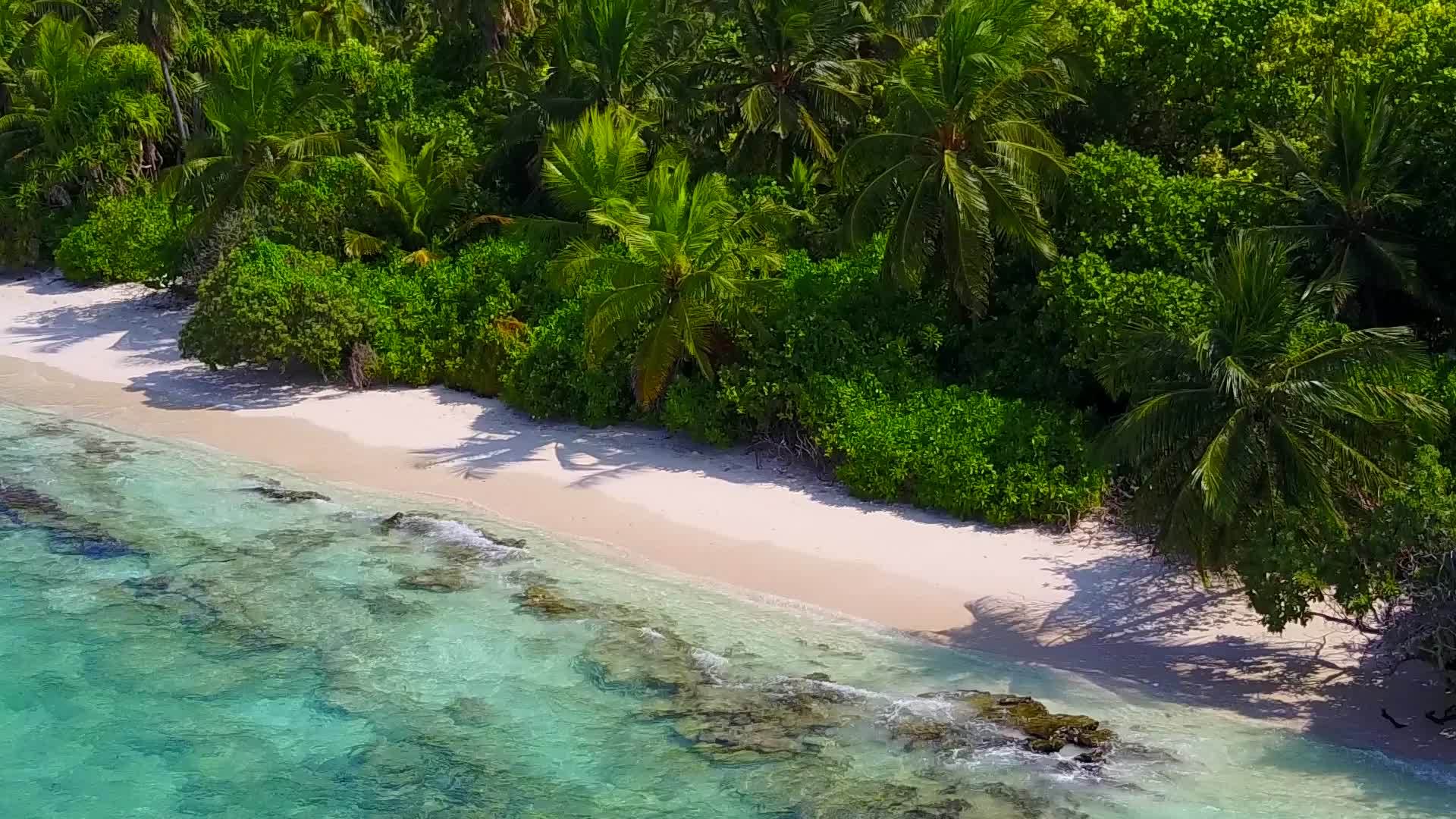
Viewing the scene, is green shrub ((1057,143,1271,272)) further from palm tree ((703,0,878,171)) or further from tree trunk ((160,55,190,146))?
tree trunk ((160,55,190,146))

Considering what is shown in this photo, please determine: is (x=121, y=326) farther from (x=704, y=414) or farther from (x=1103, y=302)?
(x=1103, y=302)

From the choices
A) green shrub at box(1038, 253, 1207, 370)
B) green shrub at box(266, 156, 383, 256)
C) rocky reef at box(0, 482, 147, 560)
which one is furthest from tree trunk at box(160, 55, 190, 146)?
green shrub at box(1038, 253, 1207, 370)

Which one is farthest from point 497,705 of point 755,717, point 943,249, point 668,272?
point 943,249

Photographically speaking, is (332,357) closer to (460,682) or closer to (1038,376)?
(460,682)

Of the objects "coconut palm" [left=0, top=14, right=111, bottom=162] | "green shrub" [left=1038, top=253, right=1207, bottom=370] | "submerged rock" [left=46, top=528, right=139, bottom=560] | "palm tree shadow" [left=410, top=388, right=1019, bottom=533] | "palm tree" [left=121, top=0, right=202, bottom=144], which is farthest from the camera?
"coconut palm" [left=0, top=14, right=111, bottom=162]

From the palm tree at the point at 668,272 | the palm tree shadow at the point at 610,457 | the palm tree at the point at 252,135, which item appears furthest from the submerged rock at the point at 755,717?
the palm tree at the point at 252,135

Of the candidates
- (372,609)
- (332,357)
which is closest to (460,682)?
(372,609)

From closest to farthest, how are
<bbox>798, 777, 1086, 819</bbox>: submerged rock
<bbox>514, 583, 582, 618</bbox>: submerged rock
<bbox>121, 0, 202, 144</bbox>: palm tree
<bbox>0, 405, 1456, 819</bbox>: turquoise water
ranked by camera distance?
<bbox>798, 777, 1086, 819</bbox>: submerged rock, <bbox>0, 405, 1456, 819</bbox>: turquoise water, <bbox>514, 583, 582, 618</bbox>: submerged rock, <bbox>121, 0, 202, 144</bbox>: palm tree
